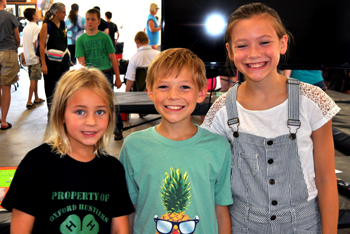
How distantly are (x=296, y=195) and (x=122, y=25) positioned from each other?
37.4 feet

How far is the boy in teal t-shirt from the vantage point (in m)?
1.25

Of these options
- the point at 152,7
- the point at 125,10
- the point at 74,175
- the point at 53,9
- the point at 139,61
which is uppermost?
the point at 125,10

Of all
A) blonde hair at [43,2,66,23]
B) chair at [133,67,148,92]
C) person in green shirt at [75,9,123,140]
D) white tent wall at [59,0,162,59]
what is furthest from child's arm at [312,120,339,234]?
white tent wall at [59,0,162,59]

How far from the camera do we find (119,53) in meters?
8.34

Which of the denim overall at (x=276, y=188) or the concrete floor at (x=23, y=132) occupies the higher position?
the denim overall at (x=276, y=188)

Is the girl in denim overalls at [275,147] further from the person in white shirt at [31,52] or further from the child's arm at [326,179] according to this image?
the person in white shirt at [31,52]

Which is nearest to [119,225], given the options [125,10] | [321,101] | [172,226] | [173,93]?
[172,226]

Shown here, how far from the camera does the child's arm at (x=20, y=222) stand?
113cm

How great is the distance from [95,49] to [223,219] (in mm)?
3329

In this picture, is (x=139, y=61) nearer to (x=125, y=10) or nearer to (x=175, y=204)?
(x=175, y=204)

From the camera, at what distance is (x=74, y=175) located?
1200 millimetres

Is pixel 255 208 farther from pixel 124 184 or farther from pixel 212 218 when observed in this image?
pixel 124 184

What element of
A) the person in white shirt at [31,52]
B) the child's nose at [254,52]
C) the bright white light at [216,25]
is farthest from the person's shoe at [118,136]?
the child's nose at [254,52]

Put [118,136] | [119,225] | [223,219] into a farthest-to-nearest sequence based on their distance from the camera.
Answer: [118,136], [223,219], [119,225]
